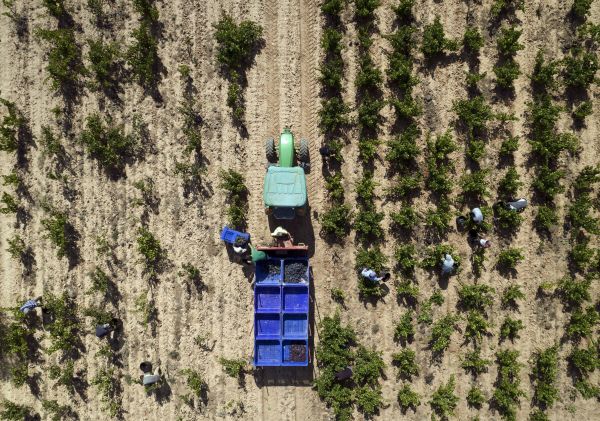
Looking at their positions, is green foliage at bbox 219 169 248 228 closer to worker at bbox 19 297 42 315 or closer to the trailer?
the trailer

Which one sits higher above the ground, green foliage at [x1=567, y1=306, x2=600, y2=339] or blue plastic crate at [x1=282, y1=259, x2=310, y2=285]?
blue plastic crate at [x1=282, y1=259, x2=310, y2=285]

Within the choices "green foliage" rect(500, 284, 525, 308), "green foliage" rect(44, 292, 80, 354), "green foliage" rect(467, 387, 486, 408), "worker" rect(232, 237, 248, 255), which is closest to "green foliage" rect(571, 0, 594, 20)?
"green foliage" rect(500, 284, 525, 308)

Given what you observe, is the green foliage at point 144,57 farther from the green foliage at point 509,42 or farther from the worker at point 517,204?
the worker at point 517,204

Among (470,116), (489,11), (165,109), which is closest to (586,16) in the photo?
(489,11)

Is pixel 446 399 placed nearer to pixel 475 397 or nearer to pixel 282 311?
pixel 475 397

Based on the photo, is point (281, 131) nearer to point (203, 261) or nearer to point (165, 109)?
point (165, 109)
